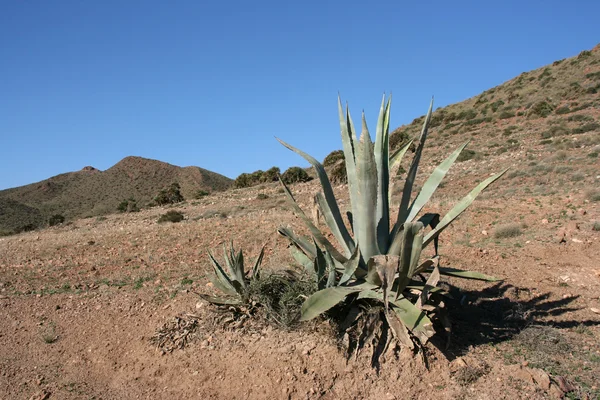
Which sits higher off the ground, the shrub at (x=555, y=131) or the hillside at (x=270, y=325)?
the shrub at (x=555, y=131)

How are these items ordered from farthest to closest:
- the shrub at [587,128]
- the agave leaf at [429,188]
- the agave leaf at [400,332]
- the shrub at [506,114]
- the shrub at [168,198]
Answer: the shrub at [506,114], the shrub at [168,198], the shrub at [587,128], the agave leaf at [429,188], the agave leaf at [400,332]

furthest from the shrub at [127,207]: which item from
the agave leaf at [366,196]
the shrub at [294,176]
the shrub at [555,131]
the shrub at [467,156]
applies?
the agave leaf at [366,196]

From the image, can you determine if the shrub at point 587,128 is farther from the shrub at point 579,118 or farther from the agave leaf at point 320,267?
the agave leaf at point 320,267

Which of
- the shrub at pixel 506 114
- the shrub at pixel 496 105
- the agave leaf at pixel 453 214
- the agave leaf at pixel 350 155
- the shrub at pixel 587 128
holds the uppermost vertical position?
the shrub at pixel 496 105

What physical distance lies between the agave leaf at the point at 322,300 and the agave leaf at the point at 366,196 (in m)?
0.48

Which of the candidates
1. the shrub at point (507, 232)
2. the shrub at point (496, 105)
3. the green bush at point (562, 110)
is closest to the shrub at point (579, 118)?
the green bush at point (562, 110)

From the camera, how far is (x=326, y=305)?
344cm

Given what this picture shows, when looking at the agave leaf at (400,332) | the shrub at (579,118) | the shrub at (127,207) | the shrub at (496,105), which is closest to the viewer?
the agave leaf at (400,332)

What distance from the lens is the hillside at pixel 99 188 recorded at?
1773 inches

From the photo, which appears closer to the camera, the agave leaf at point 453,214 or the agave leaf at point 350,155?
the agave leaf at point 453,214

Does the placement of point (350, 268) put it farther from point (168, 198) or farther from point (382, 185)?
point (168, 198)

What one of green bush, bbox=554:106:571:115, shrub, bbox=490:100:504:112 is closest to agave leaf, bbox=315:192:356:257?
green bush, bbox=554:106:571:115

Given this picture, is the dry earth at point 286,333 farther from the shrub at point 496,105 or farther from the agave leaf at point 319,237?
the shrub at point 496,105

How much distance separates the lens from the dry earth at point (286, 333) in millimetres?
3508
